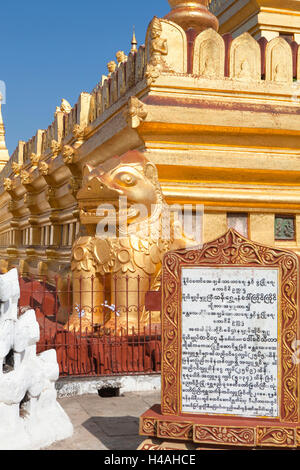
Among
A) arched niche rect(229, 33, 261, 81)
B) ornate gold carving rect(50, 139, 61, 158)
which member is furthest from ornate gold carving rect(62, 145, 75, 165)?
arched niche rect(229, 33, 261, 81)

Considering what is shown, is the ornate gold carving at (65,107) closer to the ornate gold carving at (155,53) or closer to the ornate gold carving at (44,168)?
the ornate gold carving at (44,168)

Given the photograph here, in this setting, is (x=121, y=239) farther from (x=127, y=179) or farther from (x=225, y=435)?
(x=225, y=435)

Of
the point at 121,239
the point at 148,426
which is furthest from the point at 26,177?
the point at 148,426

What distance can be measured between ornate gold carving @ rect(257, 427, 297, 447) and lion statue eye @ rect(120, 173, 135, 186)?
390cm

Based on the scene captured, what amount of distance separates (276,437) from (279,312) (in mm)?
872

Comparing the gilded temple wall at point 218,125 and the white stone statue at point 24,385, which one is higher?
the gilded temple wall at point 218,125

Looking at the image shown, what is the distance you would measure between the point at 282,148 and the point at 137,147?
2108 mm

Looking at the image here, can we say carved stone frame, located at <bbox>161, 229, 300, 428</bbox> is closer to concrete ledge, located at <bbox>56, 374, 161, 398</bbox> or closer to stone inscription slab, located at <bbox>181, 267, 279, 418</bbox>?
stone inscription slab, located at <bbox>181, 267, 279, 418</bbox>

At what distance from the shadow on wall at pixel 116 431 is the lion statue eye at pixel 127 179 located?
295 centimetres

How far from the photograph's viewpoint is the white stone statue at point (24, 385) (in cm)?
470

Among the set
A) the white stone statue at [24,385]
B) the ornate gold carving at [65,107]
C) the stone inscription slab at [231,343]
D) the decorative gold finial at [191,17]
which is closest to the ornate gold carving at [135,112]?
the decorative gold finial at [191,17]

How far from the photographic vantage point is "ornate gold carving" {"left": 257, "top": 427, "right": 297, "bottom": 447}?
4.30m

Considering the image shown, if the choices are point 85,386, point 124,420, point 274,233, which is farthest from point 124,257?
point 274,233

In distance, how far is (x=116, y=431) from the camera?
17.1 feet
